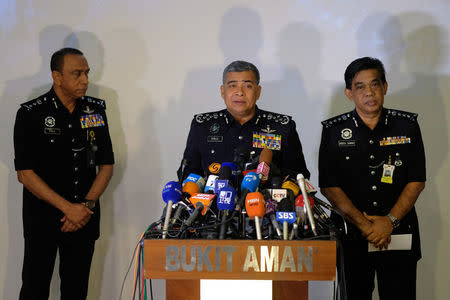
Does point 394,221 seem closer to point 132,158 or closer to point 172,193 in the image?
point 172,193

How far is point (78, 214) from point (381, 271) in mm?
1682

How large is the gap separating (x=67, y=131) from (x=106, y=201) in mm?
850

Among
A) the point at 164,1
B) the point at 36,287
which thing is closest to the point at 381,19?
the point at 164,1

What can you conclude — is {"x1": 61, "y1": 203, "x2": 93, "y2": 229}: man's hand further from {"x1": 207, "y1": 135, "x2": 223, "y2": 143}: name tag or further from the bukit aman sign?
the bukit aman sign

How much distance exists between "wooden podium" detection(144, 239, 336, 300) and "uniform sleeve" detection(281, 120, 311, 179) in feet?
3.55

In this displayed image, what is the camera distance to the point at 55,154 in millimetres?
2986

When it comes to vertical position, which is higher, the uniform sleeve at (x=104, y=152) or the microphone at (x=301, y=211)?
the uniform sleeve at (x=104, y=152)

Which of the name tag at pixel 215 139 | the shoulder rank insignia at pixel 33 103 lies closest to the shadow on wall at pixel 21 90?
the shoulder rank insignia at pixel 33 103

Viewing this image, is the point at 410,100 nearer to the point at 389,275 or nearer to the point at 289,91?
the point at 289,91

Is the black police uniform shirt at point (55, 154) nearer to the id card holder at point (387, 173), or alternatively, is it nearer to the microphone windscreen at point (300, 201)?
the microphone windscreen at point (300, 201)

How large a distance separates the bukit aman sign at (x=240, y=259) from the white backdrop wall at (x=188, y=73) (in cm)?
208

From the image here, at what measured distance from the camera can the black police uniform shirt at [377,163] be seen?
2631 millimetres

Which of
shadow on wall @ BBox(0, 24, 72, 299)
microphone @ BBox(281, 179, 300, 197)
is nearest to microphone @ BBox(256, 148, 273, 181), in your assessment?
microphone @ BBox(281, 179, 300, 197)

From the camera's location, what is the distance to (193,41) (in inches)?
143
